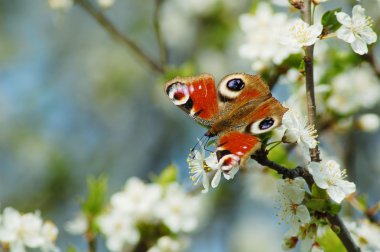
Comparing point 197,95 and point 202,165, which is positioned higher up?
point 197,95

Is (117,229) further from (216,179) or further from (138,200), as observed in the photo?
(216,179)

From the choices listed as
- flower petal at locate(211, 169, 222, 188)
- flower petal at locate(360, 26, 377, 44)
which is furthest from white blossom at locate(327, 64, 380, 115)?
flower petal at locate(211, 169, 222, 188)

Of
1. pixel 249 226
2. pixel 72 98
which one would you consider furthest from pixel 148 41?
pixel 249 226

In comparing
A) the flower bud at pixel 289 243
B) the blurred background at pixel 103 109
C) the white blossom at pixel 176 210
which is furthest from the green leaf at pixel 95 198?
the blurred background at pixel 103 109

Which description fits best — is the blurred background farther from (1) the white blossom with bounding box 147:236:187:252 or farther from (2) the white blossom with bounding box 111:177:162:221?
(1) the white blossom with bounding box 147:236:187:252

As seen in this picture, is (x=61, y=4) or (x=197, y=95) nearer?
(x=197, y=95)

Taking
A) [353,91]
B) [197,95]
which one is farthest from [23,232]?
[353,91]

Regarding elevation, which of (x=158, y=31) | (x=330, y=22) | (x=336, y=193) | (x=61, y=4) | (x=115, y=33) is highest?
(x=61, y=4)

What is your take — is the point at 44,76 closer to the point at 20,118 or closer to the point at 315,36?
the point at 20,118
